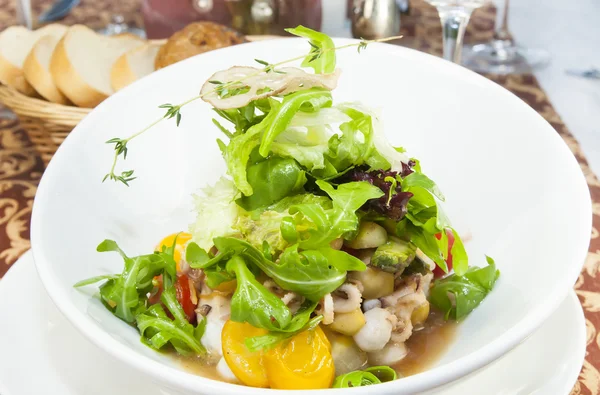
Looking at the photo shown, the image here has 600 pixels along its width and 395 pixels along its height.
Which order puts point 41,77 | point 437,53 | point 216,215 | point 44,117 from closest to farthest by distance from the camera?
point 216,215 < point 44,117 < point 41,77 < point 437,53

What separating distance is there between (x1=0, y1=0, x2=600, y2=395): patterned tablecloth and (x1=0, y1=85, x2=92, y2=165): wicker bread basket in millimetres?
180

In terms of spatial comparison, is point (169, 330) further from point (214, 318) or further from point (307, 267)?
point (307, 267)

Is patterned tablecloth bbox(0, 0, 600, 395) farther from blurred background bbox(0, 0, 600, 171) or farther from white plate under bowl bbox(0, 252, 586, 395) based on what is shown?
white plate under bowl bbox(0, 252, 586, 395)

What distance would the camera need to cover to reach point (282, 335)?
3.91 feet

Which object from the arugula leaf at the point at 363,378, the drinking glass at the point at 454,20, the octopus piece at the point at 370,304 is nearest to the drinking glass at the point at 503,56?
the drinking glass at the point at 454,20

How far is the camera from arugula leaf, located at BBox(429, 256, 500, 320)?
1.38 m

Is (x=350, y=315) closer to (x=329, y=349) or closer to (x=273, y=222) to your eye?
(x=329, y=349)

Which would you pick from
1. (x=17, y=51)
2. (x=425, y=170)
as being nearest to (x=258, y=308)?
(x=425, y=170)

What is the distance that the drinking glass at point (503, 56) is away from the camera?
325 cm

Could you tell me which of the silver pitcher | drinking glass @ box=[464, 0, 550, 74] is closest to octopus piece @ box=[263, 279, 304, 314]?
the silver pitcher

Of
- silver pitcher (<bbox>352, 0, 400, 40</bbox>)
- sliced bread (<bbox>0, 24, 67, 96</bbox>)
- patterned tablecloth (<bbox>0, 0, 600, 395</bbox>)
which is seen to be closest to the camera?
patterned tablecloth (<bbox>0, 0, 600, 395</bbox>)

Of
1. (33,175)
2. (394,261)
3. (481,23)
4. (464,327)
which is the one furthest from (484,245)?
(481,23)

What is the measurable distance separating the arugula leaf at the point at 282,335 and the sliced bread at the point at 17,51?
1722mm

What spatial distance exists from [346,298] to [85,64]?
5.35 feet
